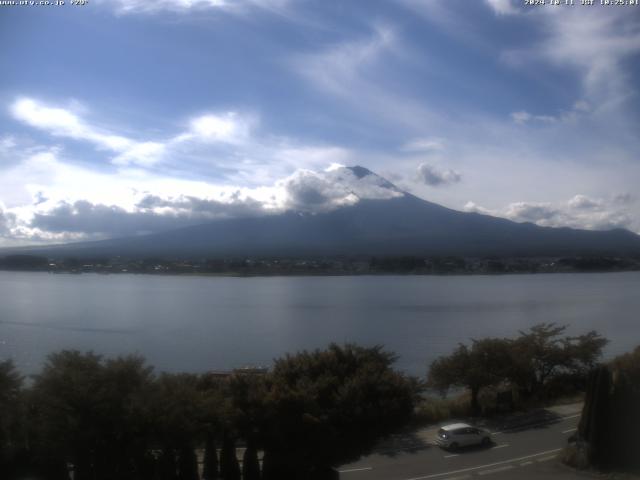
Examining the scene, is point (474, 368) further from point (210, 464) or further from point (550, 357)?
point (210, 464)

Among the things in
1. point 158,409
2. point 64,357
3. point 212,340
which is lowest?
point 212,340

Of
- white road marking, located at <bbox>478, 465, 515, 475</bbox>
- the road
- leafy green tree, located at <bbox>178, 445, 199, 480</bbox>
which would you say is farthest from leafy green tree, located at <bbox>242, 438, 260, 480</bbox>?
white road marking, located at <bbox>478, 465, 515, 475</bbox>

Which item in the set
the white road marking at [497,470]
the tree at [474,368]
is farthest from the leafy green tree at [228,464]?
the tree at [474,368]

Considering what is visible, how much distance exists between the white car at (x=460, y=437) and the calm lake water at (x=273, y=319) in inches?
437

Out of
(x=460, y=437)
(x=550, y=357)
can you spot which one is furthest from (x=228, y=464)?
(x=550, y=357)

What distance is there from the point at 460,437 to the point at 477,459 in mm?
571

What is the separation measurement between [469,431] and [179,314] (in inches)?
1243

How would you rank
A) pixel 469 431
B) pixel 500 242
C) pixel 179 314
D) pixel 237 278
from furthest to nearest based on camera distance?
pixel 500 242
pixel 237 278
pixel 179 314
pixel 469 431

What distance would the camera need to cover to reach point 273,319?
36125mm

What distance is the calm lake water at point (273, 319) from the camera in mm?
25766

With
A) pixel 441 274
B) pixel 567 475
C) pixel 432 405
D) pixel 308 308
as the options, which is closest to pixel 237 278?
pixel 441 274

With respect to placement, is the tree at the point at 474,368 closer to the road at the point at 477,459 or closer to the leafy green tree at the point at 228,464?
the road at the point at 477,459

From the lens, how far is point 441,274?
81.9m

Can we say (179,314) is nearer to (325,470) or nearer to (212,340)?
(212,340)
